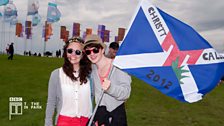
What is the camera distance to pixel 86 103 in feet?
14.1

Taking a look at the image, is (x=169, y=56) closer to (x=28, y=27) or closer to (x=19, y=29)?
(x=28, y=27)

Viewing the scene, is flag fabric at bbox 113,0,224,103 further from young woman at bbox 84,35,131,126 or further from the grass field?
the grass field

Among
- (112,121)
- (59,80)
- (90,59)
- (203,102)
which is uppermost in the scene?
(90,59)

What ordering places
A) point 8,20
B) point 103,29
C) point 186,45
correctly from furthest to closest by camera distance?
point 103,29 → point 8,20 → point 186,45

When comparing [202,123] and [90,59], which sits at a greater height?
[90,59]

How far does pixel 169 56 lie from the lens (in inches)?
184

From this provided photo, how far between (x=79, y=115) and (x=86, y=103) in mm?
165

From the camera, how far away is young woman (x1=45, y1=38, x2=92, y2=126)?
13.9 feet

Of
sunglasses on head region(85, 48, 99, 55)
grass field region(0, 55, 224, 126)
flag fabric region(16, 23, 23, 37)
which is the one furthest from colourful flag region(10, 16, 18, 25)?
sunglasses on head region(85, 48, 99, 55)

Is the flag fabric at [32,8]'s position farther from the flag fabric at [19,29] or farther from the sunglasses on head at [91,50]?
the sunglasses on head at [91,50]

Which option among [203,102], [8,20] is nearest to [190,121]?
[203,102]

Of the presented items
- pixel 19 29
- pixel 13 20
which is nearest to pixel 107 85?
pixel 13 20

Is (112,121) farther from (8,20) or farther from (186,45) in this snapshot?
(8,20)

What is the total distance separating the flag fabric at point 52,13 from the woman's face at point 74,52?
5687cm
